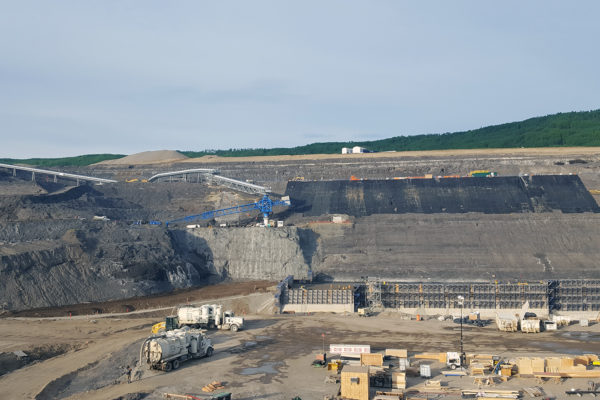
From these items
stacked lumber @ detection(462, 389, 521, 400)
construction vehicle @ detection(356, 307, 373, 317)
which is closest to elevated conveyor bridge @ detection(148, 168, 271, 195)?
construction vehicle @ detection(356, 307, 373, 317)

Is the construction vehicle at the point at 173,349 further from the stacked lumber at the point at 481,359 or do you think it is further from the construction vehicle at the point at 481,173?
the construction vehicle at the point at 481,173

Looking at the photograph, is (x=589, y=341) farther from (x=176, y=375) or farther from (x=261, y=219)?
(x=261, y=219)

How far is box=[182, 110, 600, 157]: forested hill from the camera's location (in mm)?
129625

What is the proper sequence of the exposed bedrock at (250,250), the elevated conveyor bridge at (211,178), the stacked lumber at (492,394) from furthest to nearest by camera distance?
the elevated conveyor bridge at (211,178)
the exposed bedrock at (250,250)
the stacked lumber at (492,394)

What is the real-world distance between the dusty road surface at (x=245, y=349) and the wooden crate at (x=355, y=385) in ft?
5.79

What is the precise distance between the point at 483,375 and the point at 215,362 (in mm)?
16166

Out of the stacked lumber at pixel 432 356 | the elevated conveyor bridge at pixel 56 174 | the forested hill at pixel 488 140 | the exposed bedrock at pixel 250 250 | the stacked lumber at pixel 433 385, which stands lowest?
the stacked lumber at pixel 432 356

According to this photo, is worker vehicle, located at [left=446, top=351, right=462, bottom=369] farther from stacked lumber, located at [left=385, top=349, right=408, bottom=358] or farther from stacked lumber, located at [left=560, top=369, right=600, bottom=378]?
stacked lumber, located at [left=560, top=369, right=600, bottom=378]

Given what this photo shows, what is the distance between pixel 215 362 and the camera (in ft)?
122

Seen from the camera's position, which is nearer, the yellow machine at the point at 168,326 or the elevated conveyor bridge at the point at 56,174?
the yellow machine at the point at 168,326

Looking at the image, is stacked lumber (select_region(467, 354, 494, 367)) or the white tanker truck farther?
the white tanker truck

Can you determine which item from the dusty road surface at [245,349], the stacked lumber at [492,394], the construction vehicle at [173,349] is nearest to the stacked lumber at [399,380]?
the dusty road surface at [245,349]

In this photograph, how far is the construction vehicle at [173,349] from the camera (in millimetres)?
34469

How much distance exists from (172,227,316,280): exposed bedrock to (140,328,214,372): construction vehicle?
94.1ft
